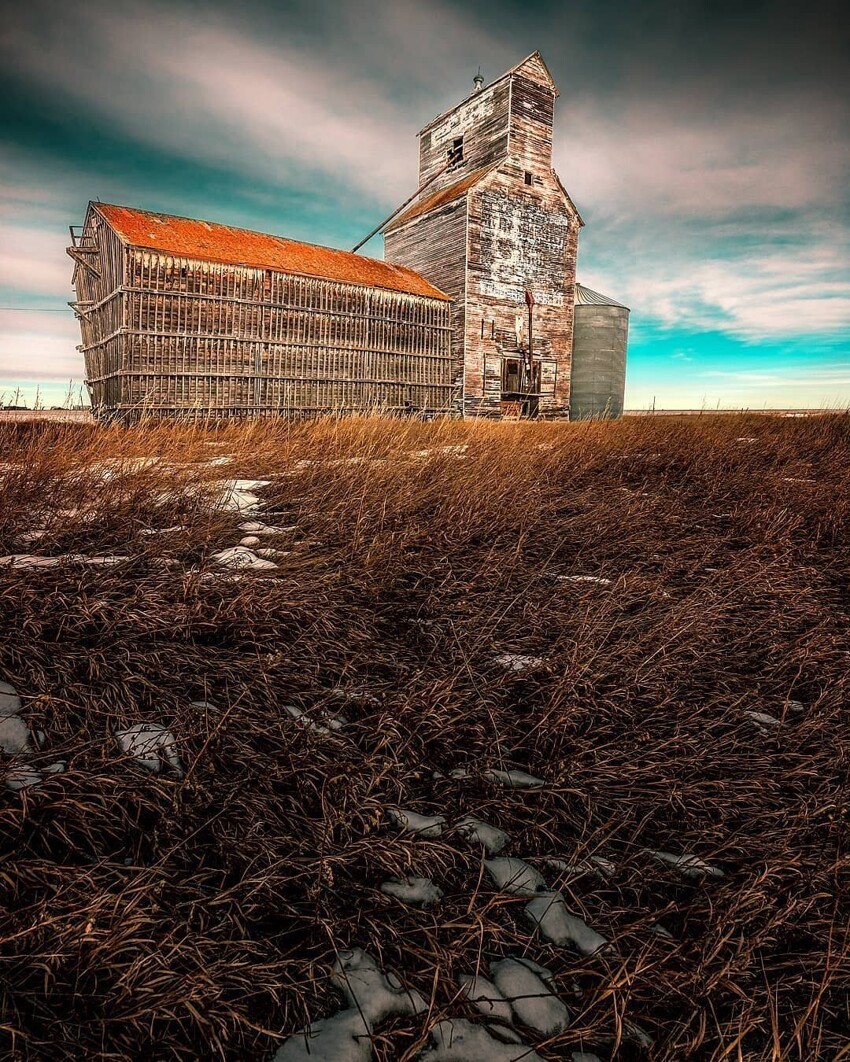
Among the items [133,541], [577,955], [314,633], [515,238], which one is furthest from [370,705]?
[515,238]

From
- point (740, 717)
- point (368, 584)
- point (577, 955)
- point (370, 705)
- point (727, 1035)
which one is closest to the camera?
point (727, 1035)

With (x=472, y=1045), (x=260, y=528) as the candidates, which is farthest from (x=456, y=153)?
(x=472, y=1045)

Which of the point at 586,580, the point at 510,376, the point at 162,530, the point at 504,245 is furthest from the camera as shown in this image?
the point at 510,376

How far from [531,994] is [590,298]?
2370cm

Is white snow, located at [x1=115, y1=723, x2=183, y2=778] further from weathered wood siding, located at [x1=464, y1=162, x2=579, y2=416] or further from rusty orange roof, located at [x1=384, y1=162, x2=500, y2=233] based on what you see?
rusty orange roof, located at [x1=384, y1=162, x2=500, y2=233]

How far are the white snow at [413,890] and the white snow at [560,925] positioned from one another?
0.25 m

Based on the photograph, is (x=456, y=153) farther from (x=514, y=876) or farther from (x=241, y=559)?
(x=514, y=876)

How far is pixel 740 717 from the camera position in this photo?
2564 mm

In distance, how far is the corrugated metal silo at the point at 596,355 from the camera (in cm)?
2138

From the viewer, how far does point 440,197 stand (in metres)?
18.9

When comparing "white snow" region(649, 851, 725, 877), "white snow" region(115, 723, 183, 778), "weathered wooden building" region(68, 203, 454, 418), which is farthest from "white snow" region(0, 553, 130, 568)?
"weathered wooden building" region(68, 203, 454, 418)

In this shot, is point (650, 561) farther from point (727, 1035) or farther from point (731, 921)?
point (727, 1035)

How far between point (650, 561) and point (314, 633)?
2.81 m

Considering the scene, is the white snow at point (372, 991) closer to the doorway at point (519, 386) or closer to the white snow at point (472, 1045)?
the white snow at point (472, 1045)
